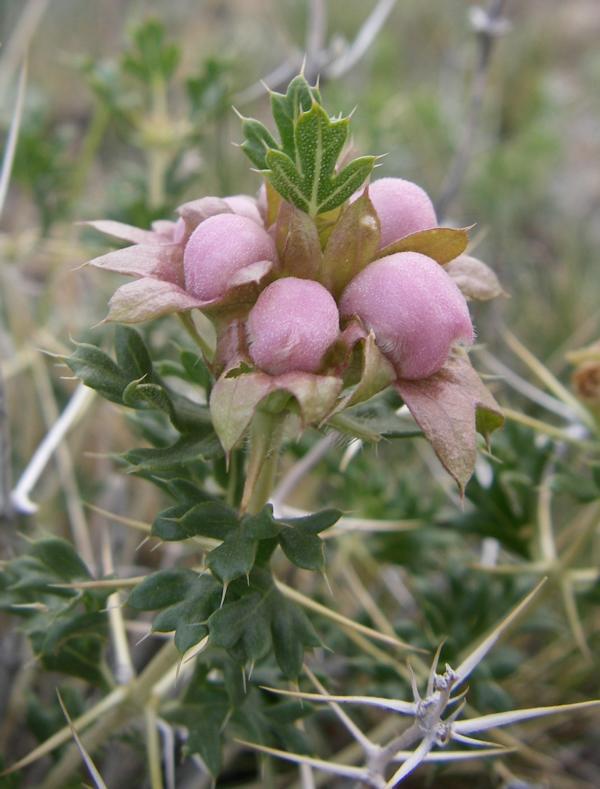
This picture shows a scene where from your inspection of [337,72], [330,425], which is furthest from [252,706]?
[337,72]

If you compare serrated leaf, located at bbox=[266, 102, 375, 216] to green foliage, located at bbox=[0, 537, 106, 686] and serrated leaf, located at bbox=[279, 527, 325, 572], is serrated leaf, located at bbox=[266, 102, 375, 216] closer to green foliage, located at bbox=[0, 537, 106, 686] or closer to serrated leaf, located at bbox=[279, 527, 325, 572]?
serrated leaf, located at bbox=[279, 527, 325, 572]

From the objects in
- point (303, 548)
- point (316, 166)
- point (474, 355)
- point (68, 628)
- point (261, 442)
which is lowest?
point (474, 355)

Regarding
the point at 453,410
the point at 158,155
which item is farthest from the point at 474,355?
the point at 453,410

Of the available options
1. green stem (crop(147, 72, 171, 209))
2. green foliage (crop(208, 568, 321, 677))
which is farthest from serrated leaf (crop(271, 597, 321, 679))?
green stem (crop(147, 72, 171, 209))

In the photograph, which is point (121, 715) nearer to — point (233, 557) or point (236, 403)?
point (233, 557)

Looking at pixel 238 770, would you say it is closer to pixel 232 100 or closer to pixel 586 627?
→ pixel 586 627
